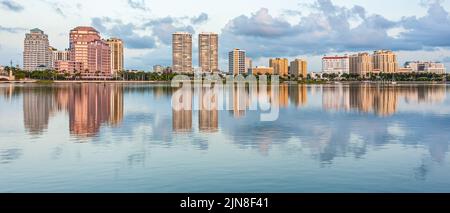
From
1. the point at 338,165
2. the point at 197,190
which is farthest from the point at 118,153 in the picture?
the point at 338,165

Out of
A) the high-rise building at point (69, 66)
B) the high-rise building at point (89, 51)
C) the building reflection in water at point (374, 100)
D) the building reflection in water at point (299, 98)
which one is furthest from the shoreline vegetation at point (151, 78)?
the building reflection in water at point (374, 100)

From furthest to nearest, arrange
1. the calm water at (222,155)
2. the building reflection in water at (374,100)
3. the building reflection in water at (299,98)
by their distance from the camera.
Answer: the building reflection in water at (299,98)
the building reflection in water at (374,100)
the calm water at (222,155)

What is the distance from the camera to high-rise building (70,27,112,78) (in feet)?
594

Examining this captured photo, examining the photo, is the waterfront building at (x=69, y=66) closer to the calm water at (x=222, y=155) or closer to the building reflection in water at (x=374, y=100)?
the building reflection in water at (x=374, y=100)

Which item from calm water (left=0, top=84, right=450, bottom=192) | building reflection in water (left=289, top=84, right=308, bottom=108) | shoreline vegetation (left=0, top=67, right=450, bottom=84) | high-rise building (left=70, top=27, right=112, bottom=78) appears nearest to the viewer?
calm water (left=0, top=84, right=450, bottom=192)

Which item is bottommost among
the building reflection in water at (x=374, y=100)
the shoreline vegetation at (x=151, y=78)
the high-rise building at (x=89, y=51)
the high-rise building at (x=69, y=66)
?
the building reflection in water at (x=374, y=100)

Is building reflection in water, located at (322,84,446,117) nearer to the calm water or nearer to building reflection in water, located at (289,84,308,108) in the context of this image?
building reflection in water, located at (289,84,308,108)

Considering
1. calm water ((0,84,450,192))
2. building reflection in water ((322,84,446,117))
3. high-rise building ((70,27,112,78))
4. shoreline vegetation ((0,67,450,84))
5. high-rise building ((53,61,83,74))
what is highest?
high-rise building ((70,27,112,78))

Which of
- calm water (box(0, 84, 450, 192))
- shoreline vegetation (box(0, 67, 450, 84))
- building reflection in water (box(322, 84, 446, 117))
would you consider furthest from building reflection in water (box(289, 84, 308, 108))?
shoreline vegetation (box(0, 67, 450, 84))

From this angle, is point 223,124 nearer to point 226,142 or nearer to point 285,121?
point 285,121

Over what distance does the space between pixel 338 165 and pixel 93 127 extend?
11.2 meters

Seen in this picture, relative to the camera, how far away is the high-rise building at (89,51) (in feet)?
594

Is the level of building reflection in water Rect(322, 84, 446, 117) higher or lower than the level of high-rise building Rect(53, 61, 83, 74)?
lower
